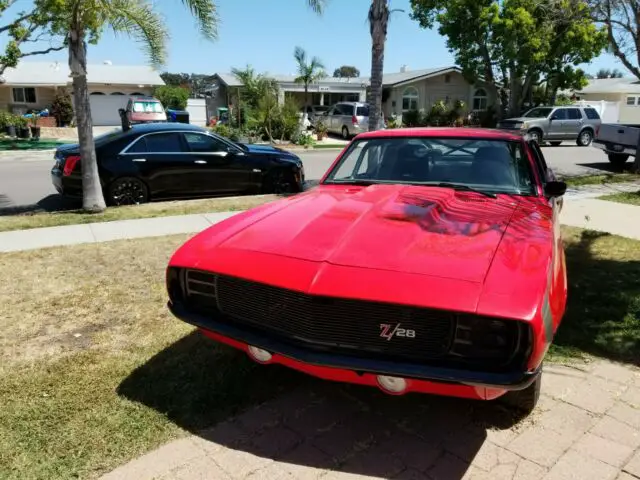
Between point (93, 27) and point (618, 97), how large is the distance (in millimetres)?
47702

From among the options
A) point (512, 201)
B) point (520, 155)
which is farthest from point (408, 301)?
point (520, 155)

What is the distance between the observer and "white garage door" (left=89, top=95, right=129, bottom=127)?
33188 mm

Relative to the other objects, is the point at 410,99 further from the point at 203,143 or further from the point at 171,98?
the point at 203,143

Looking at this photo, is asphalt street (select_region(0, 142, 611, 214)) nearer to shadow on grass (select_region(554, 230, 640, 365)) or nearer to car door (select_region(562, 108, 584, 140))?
car door (select_region(562, 108, 584, 140))

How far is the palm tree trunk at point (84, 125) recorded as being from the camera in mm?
8281

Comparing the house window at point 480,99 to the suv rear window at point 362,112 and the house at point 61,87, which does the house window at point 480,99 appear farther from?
the house at point 61,87

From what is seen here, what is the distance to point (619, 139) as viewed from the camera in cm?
1511

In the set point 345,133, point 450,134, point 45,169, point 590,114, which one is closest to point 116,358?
point 450,134

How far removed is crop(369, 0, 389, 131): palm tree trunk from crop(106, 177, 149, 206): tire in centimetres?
534

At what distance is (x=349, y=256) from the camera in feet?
9.18

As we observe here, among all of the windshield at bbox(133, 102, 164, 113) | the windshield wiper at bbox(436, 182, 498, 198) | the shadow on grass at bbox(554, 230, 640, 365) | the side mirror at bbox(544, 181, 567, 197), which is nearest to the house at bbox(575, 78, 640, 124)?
the windshield at bbox(133, 102, 164, 113)

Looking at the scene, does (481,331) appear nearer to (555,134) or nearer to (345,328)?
(345,328)

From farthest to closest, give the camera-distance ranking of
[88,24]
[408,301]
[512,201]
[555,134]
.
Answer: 1. [555,134]
2. [88,24]
3. [512,201]
4. [408,301]

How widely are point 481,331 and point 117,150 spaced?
8060 mm
